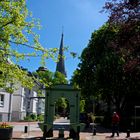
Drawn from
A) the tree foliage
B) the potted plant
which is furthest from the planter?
the tree foliage

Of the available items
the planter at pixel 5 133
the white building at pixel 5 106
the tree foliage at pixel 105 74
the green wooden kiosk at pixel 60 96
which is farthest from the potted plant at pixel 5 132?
the white building at pixel 5 106

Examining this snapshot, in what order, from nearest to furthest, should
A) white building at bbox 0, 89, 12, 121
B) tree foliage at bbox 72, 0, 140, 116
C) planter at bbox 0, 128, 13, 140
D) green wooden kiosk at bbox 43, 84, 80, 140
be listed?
planter at bbox 0, 128, 13, 140 < green wooden kiosk at bbox 43, 84, 80, 140 < tree foliage at bbox 72, 0, 140, 116 < white building at bbox 0, 89, 12, 121

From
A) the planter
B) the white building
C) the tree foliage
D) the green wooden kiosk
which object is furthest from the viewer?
the white building

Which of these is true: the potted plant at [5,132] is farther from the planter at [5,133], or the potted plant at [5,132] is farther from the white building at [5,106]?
the white building at [5,106]

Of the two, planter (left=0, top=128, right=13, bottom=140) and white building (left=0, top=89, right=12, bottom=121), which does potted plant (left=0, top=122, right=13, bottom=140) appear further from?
white building (left=0, top=89, right=12, bottom=121)

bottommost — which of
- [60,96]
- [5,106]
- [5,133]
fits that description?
[5,133]

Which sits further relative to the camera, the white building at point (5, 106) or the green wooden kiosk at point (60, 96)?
the white building at point (5, 106)

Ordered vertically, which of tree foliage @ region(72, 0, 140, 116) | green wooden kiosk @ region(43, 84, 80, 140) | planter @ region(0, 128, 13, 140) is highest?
tree foliage @ region(72, 0, 140, 116)

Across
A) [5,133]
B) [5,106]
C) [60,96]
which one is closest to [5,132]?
[5,133]

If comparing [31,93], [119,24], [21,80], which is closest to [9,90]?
[21,80]

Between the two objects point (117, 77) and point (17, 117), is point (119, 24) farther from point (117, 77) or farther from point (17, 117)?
point (17, 117)

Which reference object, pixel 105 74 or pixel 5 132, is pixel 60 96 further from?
pixel 105 74

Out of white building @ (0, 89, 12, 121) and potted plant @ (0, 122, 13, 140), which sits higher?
white building @ (0, 89, 12, 121)

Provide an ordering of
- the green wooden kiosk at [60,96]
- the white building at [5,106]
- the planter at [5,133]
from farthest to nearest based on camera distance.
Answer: the white building at [5,106] → the green wooden kiosk at [60,96] → the planter at [5,133]
